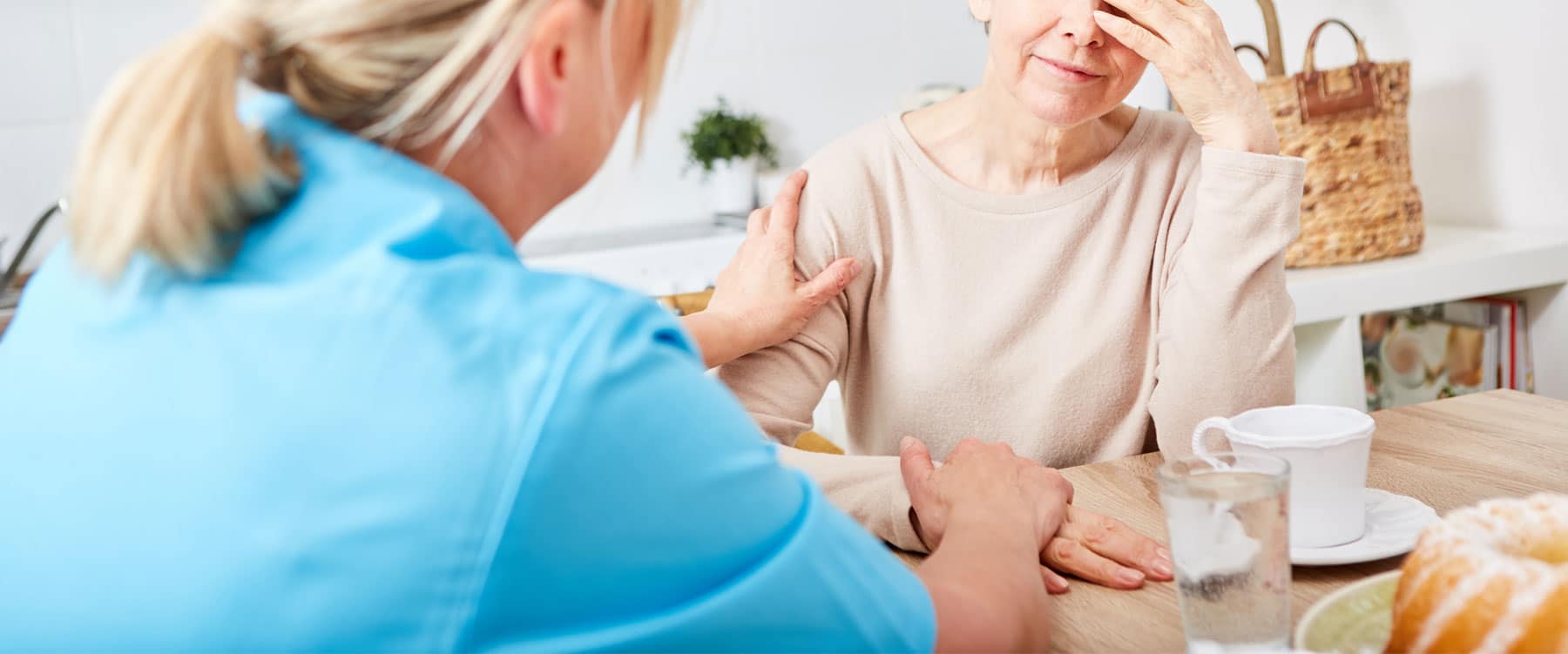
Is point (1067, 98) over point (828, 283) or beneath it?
over

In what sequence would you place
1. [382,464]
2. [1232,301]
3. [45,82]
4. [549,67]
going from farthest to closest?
[45,82]
[1232,301]
[549,67]
[382,464]

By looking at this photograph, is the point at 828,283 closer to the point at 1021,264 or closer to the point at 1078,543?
the point at 1021,264

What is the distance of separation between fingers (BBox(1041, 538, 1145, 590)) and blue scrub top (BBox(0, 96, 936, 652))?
0.33m

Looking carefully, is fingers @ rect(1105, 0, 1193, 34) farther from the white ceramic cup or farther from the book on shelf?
the book on shelf

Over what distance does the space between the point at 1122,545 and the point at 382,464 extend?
56 centimetres

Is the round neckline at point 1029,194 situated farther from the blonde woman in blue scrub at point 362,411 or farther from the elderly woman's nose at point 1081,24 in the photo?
the blonde woman in blue scrub at point 362,411

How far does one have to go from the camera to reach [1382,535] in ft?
3.00

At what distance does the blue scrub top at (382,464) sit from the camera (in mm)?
526

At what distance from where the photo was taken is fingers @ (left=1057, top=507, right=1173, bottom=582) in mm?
901

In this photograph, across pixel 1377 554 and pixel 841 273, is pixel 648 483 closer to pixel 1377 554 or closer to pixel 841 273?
pixel 1377 554

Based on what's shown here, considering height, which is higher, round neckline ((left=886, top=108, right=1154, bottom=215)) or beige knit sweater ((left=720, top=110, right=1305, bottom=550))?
round neckline ((left=886, top=108, right=1154, bottom=215))

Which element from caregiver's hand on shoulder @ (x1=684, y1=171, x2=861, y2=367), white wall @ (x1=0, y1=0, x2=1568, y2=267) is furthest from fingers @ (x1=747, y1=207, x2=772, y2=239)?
white wall @ (x1=0, y1=0, x2=1568, y2=267)

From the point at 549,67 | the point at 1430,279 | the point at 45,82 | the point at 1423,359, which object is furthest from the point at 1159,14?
the point at 45,82

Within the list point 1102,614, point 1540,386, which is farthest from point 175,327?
point 1540,386
